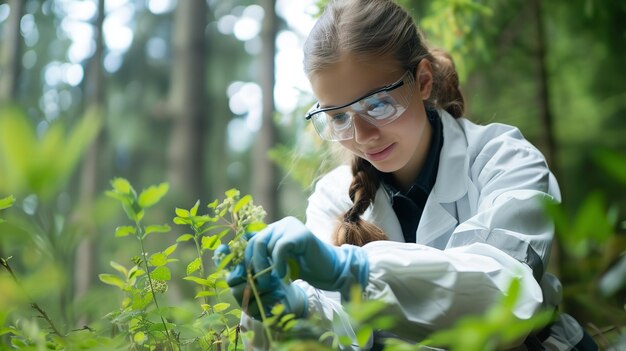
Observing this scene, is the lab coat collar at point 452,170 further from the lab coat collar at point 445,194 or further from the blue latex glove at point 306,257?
the blue latex glove at point 306,257

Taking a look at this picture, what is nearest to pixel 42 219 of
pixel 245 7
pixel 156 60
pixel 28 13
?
pixel 28 13

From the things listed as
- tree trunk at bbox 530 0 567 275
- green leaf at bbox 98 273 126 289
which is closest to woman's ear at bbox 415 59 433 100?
green leaf at bbox 98 273 126 289

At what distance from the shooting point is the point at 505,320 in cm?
61

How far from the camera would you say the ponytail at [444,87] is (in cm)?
215

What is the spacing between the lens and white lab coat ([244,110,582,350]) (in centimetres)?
124

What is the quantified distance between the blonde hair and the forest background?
527 mm

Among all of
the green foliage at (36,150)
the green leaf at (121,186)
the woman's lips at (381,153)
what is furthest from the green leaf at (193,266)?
the woman's lips at (381,153)

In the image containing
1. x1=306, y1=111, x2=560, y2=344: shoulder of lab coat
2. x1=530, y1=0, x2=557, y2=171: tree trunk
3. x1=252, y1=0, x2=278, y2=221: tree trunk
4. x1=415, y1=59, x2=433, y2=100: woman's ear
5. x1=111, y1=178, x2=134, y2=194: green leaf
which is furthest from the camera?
x1=252, y1=0, x2=278, y2=221: tree trunk

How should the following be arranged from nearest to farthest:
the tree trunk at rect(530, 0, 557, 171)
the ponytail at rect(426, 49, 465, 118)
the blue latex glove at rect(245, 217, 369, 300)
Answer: the blue latex glove at rect(245, 217, 369, 300) < the ponytail at rect(426, 49, 465, 118) < the tree trunk at rect(530, 0, 557, 171)

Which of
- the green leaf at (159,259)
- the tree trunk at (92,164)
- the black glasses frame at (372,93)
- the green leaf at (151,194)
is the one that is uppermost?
the green leaf at (151,194)

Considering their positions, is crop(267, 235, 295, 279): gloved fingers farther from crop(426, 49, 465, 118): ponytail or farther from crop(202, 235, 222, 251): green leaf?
crop(426, 49, 465, 118): ponytail

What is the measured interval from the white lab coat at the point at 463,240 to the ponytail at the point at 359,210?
0.05m

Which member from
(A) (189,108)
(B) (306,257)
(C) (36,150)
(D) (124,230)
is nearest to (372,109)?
(B) (306,257)

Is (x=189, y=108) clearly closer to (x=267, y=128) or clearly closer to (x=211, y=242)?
(x=267, y=128)
